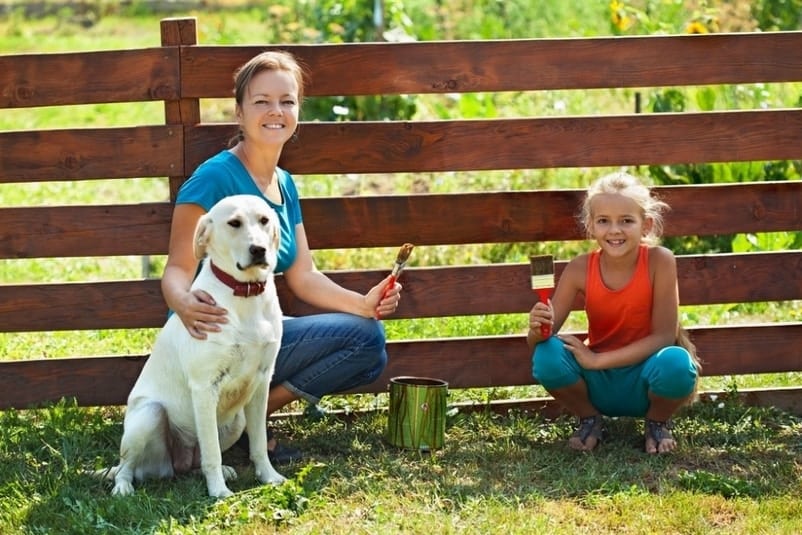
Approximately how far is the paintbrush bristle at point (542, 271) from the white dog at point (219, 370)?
1.06m

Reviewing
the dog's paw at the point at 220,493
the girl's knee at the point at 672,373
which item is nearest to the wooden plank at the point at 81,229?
the dog's paw at the point at 220,493

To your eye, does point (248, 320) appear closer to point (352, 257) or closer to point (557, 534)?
point (557, 534)

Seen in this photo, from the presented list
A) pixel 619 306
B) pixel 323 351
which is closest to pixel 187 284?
pixel 323 351

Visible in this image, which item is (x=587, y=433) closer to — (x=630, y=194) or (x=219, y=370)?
(x=630, y=194)

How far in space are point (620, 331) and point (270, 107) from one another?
5.78ft

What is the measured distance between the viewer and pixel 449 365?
18.3ft

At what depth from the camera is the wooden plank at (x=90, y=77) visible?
17.0 feet

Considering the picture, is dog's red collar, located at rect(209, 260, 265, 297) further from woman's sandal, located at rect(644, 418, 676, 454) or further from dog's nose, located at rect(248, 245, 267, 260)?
woman's sandal, located at rect(644, 418, 676, 454)

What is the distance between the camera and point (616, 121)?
5.39 metres

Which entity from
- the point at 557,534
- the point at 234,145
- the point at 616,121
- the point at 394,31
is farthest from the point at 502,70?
the point at 394,31

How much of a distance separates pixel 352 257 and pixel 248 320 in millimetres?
3204

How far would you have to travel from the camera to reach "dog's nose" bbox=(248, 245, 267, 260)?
165 inches

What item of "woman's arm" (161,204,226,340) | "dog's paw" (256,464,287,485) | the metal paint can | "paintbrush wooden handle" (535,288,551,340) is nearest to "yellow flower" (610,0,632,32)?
"paintbrush wooden handle" (535,288,551,340)

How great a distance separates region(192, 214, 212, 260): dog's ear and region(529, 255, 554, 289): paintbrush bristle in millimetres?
1343
